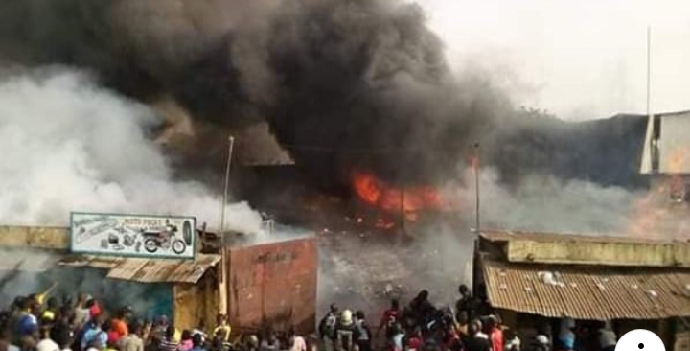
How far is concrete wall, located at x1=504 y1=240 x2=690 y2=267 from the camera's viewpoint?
28.1ft

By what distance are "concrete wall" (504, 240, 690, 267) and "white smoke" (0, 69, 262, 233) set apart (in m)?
2.97

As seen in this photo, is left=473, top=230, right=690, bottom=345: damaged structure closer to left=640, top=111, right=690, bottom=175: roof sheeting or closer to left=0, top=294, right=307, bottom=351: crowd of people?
left=640, top=111, right=690, bottom=175: roof sheeting

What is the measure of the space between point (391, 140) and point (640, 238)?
279 centimetres

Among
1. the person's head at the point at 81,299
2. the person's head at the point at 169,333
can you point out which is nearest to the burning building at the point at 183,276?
the person's head at the point at 81,299

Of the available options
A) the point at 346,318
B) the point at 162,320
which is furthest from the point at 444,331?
the point at 162,320

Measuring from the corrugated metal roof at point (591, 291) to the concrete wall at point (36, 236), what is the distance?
14.8 feet

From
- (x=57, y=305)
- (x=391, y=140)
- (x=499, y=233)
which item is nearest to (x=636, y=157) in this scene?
(x=499, y=233)

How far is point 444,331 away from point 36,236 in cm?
455

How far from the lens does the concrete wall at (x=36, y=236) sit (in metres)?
9.62

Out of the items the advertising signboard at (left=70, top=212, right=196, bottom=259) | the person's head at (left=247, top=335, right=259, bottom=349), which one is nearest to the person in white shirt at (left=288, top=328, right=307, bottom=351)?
the person's head at (left=247, top=335, right=259, bottom=349)

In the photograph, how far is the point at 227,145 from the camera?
32.9 ft

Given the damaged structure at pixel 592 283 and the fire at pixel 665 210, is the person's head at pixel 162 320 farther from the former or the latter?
the fire at pixel 665 210

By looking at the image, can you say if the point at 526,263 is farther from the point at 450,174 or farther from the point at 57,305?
the point at 57,305

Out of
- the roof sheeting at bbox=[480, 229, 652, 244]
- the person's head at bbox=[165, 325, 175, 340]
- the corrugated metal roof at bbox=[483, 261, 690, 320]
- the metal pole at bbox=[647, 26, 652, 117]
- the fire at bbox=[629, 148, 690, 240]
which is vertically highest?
the metal pole at bbox=[647, 26, 652, 117]
